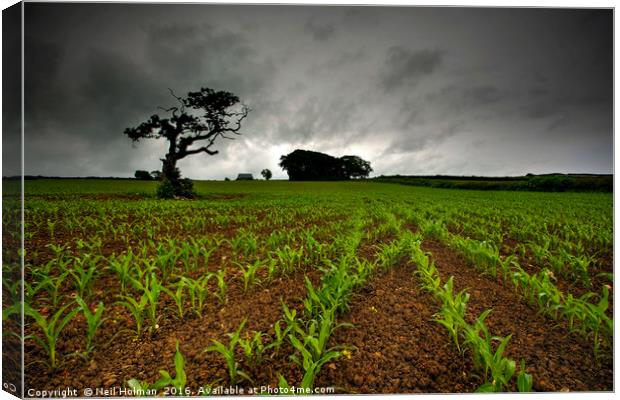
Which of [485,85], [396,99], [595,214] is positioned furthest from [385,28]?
[595,214]

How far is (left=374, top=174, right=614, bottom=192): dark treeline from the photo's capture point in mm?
2107

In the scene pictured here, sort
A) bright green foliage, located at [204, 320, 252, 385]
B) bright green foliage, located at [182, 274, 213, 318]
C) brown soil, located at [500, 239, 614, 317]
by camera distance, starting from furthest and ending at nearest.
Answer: brown soil, located at [500, 239, 614, 317]
bright green foliage, located at [182, 274, 213, 318]
bright green foliage, located at [204, 320, 252, 385]

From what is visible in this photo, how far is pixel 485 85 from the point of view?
216 centimetres

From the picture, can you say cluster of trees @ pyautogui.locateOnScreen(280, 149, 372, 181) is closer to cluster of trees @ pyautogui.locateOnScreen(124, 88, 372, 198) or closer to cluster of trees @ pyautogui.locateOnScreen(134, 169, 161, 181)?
cluster of trees @ pyautogui.locateOnScreen(124, 88, 372, 198)

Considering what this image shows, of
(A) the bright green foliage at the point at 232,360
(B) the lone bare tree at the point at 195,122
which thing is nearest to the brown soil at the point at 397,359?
(A) the bright green foliage at the point at 232,360

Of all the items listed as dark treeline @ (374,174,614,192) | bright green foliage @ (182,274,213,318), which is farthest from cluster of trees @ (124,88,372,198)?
bright green foliage @ (182,274,213,318)

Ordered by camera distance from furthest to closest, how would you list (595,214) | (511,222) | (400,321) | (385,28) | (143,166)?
(511,222), (143,166), (595,214), (385,28), (400,321)

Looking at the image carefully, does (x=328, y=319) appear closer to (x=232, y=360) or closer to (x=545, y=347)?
(x=232, y=360)

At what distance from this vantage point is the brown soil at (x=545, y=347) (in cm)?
144

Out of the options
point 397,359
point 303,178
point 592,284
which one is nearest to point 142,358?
point 397,359

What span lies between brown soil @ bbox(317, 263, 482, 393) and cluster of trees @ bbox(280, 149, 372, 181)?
120cm

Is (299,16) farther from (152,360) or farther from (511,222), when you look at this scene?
(511,222)

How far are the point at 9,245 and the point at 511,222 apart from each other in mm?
4502

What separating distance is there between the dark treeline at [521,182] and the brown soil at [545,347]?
100 centimetres
